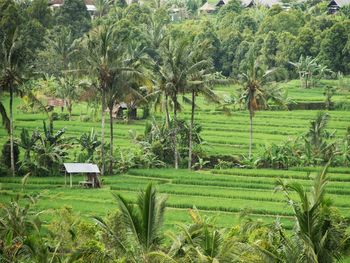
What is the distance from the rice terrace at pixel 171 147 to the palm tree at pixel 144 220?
24 mm

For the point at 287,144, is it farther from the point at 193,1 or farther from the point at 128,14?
the point at 193,1

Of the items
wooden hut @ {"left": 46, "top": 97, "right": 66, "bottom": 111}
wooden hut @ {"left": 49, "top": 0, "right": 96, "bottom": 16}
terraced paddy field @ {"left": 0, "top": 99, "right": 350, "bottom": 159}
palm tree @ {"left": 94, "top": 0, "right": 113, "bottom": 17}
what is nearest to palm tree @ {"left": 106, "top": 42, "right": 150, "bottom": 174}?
terraced paddy field @ {"left": 0, "top": 99, "right": 350, "bottom": 159}

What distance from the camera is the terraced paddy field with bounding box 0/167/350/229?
82.2ft

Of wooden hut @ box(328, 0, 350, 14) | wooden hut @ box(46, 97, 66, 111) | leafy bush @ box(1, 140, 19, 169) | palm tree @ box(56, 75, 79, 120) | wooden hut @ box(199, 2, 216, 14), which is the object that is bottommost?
leafy bush @ box(1, 140, 19, 169)

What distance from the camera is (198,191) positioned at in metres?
28.0

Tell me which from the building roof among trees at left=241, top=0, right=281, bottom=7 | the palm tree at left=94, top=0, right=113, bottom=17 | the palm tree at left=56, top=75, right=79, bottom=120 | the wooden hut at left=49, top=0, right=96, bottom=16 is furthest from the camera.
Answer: the building roof among trees at left=241, top=0, right=281, bottom=7

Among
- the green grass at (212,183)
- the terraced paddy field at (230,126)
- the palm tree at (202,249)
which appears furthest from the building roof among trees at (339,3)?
the palm tree at (202,249)

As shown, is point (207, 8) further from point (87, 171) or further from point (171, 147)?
point (87, 171)

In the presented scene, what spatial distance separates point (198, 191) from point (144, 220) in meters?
13.2

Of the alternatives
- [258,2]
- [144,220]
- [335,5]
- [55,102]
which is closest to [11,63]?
[144,220]

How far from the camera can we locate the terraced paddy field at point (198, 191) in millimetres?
25047

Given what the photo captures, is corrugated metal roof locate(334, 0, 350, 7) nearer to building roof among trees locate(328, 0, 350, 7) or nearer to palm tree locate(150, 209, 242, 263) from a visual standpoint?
building roof among trees locate(328, 0, 350, 7)

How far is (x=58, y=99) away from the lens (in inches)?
1827

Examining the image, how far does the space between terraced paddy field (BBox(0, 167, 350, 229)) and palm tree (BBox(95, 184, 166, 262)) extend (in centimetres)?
835
